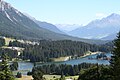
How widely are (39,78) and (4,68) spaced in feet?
150

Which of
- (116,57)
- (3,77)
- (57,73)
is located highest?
(116,57)

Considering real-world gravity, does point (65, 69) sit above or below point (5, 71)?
below

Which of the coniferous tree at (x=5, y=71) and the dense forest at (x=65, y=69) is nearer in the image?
the coniferous tree at (x=5, y=71)

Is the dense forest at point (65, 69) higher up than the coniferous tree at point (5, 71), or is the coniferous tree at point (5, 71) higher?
the coniferous tree at point (5, 71)

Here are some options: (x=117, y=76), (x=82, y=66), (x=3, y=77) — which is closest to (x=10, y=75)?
(x=3, y=77)

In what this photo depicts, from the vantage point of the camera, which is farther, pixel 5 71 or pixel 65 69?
pixel 65 69

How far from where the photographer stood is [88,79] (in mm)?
88062

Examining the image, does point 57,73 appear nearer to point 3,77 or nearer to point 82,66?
point 82,66

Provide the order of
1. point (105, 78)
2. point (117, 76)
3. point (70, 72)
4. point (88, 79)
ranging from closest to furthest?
point (117, 76) → point (105, 78) → point (88, 79) → point (70, 72)

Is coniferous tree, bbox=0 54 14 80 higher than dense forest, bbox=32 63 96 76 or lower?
higher

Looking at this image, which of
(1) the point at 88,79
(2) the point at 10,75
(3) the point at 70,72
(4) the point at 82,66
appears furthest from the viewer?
(4) the point at 82,66

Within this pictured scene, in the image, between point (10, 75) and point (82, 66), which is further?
point (82, 66)

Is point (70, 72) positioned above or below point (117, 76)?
below

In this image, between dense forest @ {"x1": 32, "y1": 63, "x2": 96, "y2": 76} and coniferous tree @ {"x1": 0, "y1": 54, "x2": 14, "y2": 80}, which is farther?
dense forest @ {"x1": 32, "y1": 63, "x2": 96, "y2": 76}
